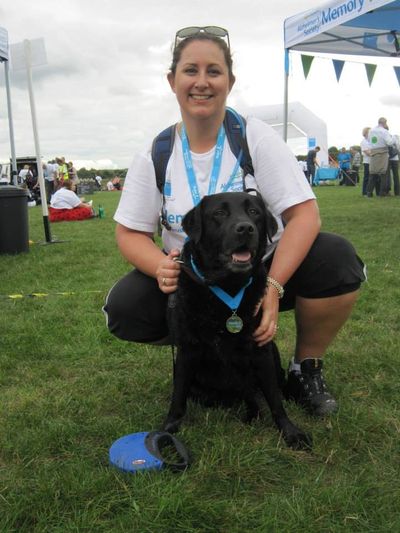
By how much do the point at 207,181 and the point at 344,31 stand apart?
8.92 m

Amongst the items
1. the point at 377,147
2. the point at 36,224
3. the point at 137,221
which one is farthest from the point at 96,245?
the point at 377,147

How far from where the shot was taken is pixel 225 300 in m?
2.06

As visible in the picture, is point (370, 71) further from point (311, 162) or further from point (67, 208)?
point (311, 162)

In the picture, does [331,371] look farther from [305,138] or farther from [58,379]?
[305,138]

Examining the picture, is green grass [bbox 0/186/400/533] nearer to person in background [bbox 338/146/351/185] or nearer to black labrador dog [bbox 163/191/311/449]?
black labrador dog [bbox 163/191/311/449]

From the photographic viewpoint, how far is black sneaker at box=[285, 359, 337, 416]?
2377mm

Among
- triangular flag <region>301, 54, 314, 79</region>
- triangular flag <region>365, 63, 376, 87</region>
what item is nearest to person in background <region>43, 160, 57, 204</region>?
triangular flag <region>301, 54, 314, 79</region>

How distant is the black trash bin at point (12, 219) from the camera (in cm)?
706

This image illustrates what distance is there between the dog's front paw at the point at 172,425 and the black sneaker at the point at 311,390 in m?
0.63

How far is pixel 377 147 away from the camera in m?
12.9

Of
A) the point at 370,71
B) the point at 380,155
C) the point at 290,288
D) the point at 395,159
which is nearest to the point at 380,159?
the point at 380,155

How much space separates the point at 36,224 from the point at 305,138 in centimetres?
2017

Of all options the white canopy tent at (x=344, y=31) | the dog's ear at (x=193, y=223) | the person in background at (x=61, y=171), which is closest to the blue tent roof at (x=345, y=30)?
the white canopy tent at (x=344, y=31)

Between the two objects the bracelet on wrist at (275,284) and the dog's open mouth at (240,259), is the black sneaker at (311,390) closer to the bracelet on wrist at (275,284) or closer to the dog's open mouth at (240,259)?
the bracelet on wrist at (275,284)
